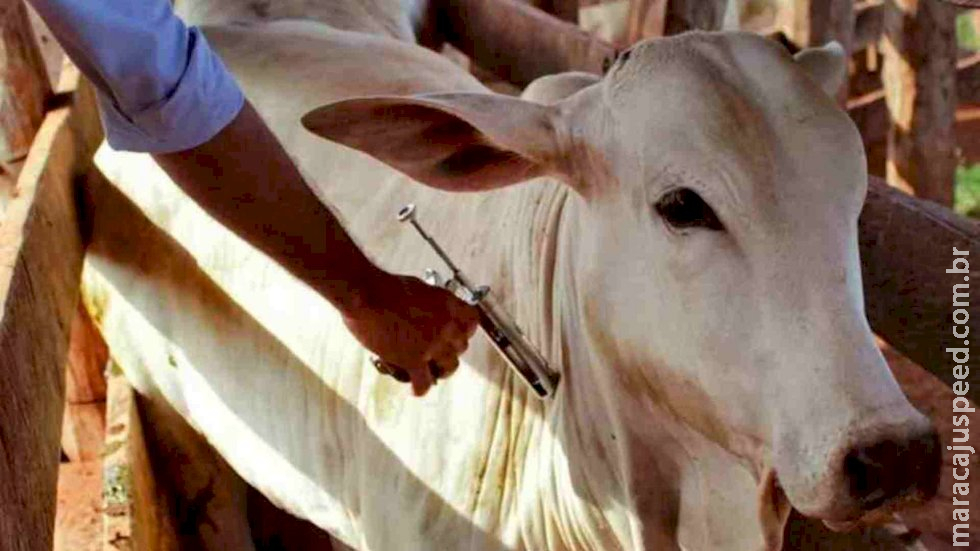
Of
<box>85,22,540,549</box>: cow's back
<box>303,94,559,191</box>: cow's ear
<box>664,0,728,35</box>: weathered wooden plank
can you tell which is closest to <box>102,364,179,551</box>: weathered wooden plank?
<box>85,22,540,549</box>: cow's back

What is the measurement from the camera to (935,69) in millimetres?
4281

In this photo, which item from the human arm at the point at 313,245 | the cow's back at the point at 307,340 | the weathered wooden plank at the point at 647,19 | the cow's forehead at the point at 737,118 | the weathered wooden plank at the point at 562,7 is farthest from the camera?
the weathered wooden plank at the point at 562,7

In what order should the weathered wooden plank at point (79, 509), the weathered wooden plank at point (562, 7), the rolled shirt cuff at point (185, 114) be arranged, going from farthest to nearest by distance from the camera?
the weathered wooden plank at point (562, 7) < the weathered wooden plank at point (79, 509) < the rolled shirt cuff at point (185, 114)

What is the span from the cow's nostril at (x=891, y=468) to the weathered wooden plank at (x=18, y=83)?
1.71 meters

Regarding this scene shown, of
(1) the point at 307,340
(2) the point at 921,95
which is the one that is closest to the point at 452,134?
(1) the point at 307,340

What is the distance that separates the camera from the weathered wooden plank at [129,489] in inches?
88.9

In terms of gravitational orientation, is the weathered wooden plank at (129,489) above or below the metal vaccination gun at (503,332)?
below

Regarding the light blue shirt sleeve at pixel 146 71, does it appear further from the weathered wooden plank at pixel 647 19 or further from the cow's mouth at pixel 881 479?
the weathered wooden plank at pixel 647 19

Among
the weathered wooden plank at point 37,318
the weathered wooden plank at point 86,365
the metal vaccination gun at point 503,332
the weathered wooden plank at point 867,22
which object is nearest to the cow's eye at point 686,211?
the metal vaccination gun at point 503,332

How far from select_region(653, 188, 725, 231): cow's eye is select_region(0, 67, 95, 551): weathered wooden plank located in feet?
2.44

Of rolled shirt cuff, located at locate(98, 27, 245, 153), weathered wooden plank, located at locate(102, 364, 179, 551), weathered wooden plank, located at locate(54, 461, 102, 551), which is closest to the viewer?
rolled shirt cuff, located at locate(98, 27, 245, 153)

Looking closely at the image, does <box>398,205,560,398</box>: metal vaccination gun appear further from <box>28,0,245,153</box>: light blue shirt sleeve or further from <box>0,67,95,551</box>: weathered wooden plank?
<box>0,67,95,551</box>: weathered wooden plank

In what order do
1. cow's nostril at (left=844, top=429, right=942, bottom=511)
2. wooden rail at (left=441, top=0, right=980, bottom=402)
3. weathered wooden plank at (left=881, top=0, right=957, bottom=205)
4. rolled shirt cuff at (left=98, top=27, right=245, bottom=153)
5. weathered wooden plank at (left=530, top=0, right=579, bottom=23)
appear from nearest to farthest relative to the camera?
cow's nostril at (left=844, top=429, right=942, bottom=511), rolled shirt cuff at (left=98, top=27, right=245, bottom=153), wooden rail at (left=441, top=0, right=980, bottom=402), weathered wooden plank at (left=530, top=0, right=579, bottom=23), weathered wooden plank at (left=881, top=0, right=957, bottom=205)

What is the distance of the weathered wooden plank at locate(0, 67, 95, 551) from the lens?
5.38 ft
